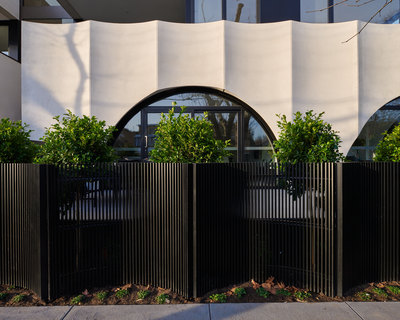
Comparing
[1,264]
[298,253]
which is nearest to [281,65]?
[298,253]

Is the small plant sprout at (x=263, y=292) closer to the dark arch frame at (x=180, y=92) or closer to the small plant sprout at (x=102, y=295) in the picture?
the small plant sprout at (x=102, y=295)

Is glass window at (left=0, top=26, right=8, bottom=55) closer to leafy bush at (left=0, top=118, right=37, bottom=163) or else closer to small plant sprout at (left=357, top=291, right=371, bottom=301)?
leafy bush at (left=0, top=118, right=37, bottom=163)

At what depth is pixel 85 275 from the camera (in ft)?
12.8

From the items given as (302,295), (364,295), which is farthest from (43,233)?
(364,295)

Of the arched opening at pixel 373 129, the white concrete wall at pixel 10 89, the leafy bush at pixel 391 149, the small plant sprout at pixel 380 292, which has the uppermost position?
the white concrete wall at pixel 10 89

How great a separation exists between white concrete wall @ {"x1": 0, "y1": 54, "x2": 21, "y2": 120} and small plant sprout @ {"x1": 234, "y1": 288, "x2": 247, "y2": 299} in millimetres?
9254

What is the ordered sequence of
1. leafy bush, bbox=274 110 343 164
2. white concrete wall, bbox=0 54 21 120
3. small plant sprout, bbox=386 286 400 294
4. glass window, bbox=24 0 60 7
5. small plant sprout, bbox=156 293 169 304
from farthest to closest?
glass window, bbox=24 0 60 7 < white concrete wall, bbox=0 54 21 120 < leafy bush, bbox=274 110 343 164 < small plant sprout, bbox=386 286 400 294 < small plant sprout, bbox=156 293 169 304

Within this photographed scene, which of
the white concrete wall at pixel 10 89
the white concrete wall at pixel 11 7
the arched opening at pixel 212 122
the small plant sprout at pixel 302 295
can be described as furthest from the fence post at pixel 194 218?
the white concrete wall at pixel 11 7

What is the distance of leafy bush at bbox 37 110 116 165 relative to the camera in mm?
4488

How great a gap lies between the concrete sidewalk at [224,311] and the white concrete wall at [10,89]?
300 inches

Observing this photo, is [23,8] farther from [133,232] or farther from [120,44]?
[133,232]

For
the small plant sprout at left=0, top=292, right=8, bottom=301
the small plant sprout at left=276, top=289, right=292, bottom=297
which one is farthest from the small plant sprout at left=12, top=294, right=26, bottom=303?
the small plant sprout at left=276, top=289, right=292, bottom=297

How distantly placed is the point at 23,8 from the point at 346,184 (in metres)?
12.5

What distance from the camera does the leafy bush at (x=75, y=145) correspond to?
177 inches
